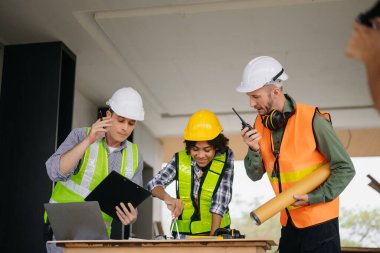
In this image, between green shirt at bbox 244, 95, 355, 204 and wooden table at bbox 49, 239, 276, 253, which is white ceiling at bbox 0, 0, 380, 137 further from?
wooden table at bbox 49, 239, 276, 253

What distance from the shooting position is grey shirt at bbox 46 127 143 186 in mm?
3611

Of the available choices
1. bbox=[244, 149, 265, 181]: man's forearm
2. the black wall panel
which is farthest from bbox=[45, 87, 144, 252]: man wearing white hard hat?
the black wall panel

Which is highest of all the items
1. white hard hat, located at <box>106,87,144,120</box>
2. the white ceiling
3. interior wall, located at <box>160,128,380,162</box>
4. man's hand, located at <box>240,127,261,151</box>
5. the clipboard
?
the white ceiling

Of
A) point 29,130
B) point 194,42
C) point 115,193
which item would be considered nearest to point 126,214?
point 115,193

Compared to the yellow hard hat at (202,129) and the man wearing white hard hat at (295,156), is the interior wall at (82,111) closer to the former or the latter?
the yellow hard hat at (202,129)

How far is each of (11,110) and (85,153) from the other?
2.76 metres

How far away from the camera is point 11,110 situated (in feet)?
20.6

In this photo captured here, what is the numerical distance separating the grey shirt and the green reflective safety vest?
0.03 metres

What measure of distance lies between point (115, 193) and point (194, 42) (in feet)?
12.0

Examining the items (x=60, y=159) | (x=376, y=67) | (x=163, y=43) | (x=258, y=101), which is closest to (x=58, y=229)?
(x=60, y=159)

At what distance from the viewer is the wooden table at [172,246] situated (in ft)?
8.58

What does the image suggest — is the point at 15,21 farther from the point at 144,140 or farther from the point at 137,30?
the point at 144,140

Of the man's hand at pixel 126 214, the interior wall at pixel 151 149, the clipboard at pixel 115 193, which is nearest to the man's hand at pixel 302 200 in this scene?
the clipboard at pixel 115 193

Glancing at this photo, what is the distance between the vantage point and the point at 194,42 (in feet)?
21.9
